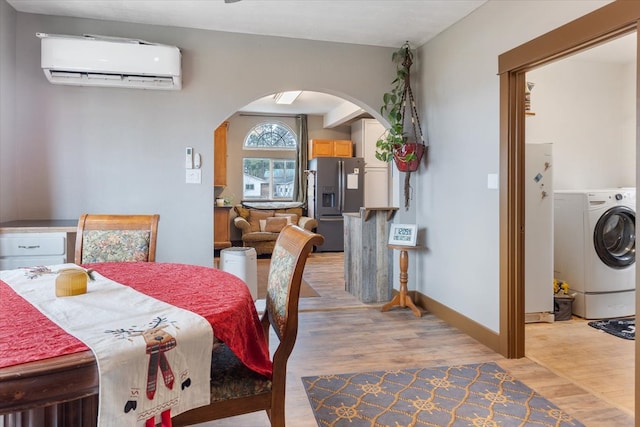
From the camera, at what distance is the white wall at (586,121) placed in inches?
165

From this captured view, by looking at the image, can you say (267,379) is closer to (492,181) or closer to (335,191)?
(492,181)

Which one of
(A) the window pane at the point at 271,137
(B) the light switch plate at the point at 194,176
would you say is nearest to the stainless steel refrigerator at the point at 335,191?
(A) the window pane at the point at 271,137

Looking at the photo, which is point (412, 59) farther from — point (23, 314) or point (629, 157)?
point (23, 314)

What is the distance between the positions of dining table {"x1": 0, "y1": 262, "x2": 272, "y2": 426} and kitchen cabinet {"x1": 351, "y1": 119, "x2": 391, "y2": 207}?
6169mm

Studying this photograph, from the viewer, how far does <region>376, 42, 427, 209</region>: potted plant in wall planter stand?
3.84 meters

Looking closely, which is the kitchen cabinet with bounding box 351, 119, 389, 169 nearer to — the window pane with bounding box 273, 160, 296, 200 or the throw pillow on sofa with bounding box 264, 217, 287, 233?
the window pane with bounding box 273, 160, 296, 200

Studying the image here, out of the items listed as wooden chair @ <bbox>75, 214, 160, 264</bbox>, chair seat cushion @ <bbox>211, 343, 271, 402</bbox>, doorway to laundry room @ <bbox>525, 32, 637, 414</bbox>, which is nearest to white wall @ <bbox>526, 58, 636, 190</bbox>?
doorway to laundry room @ <bbox>525, 32, 637, 414</bbox>

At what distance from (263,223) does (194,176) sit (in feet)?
13.0

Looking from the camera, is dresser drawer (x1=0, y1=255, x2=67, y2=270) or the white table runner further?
dresser drawer (x1=0, y1=255, x2=67, y2=270)

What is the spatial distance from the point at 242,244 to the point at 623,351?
5.92 metres

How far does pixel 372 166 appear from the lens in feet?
26.0

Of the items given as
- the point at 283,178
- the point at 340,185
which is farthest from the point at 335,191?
the point at 283,178

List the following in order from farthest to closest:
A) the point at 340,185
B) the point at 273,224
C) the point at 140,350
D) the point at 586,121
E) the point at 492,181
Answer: the point at 340,185 → the point at 273,224 → the point at 586,121 → the point at 492,181 → the point at 140,350

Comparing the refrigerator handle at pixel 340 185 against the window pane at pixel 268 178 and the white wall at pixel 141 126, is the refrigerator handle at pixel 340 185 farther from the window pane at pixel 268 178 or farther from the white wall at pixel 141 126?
the white wall at pixel 141 126
